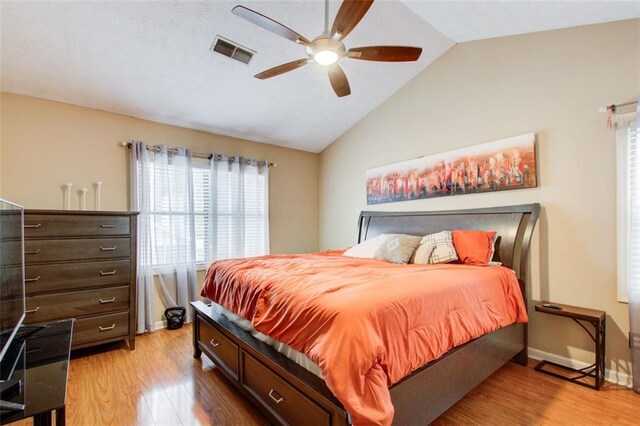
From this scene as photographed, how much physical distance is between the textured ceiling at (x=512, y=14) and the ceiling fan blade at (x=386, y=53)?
2.74 ft

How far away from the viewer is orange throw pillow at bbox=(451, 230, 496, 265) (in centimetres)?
271

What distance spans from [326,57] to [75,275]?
286 cm

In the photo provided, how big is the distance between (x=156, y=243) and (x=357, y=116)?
125 inches

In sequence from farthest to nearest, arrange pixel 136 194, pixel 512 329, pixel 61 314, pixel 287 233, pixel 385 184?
pixel 287 233 → pixel 385 184 → pixel 136 194 → pixel 61 314 → pixel 512 329

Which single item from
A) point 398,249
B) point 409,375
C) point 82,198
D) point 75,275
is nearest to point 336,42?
point 398,249

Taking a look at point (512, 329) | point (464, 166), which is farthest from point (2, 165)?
point (512, 329)

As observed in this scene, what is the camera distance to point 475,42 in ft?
10.6

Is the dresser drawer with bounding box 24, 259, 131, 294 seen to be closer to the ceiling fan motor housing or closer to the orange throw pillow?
the ceiling fan motor housing

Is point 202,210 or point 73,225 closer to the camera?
point 73,225

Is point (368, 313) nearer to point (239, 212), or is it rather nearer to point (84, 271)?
point (84, 271)

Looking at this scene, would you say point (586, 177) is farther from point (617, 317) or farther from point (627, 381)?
point (627, 381)

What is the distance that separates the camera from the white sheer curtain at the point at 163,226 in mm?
3480

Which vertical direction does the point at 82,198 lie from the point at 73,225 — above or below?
above

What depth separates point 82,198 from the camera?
326 cm
